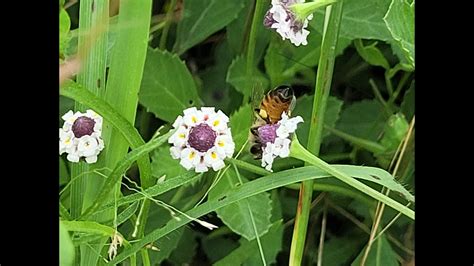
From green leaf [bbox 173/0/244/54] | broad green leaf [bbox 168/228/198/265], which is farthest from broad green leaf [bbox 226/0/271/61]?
broad green leaf [bbox 168/228/198/265]

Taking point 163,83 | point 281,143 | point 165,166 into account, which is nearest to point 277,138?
point 281,143

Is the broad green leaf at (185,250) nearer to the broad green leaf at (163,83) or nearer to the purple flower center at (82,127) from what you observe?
the broad green leaf at (163,83)

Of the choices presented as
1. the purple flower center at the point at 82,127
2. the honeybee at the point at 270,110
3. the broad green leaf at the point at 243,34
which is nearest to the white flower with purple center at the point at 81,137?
the purple flower center at the point at 82,127

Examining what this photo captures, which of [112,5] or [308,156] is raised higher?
[112,5]

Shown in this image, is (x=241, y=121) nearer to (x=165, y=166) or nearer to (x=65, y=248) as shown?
(x=165, y=166)
